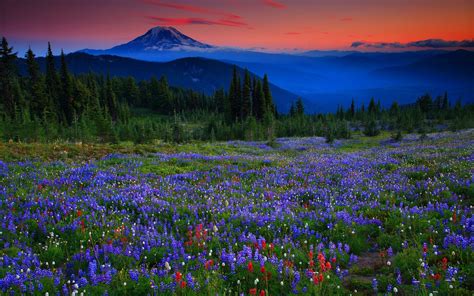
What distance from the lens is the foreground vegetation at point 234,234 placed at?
4773 mm

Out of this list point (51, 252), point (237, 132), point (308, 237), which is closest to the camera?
point (51, 252)

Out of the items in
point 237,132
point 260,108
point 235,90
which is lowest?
point 237,132

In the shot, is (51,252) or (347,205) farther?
(347,205)

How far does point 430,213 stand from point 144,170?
11.6m

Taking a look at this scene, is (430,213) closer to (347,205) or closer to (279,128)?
(347,205)

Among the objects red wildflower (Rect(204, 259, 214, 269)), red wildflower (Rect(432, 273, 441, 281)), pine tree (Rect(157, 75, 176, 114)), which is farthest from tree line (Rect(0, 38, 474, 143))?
red wildflower (Rect(204, 259, 214, 269))

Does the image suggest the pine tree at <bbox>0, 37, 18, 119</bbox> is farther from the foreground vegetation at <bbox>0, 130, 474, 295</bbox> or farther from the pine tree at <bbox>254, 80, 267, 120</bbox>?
the foreground vegetation at <bbox>0, 130, 474, 295</bbox>

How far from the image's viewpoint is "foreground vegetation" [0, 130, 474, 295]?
4.77m

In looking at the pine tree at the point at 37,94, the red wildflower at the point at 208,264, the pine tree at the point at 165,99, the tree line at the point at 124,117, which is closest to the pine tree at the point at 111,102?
the tree line at the point at 124,117

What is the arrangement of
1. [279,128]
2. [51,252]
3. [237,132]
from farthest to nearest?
[279,128]
[237,132]
[51,252]

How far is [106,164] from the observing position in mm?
15531

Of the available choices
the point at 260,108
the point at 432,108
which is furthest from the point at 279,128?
the point at 432,108

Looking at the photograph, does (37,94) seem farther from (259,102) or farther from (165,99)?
(165,99)

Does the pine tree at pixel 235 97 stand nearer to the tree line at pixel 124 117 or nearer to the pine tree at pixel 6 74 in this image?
the tree line at pixel 124 117
